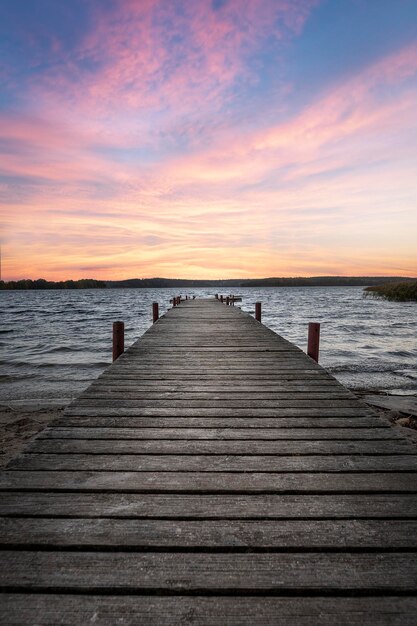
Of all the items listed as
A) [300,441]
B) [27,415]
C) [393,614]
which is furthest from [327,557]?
[27,415]

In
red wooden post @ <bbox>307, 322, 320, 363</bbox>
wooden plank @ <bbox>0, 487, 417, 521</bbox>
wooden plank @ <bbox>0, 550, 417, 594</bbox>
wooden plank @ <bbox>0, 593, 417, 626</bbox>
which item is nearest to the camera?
wooden plank @ <bbox>0, 593, 417, 626</bbox>

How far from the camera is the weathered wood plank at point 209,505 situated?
186cm

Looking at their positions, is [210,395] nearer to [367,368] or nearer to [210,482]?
[210,482]

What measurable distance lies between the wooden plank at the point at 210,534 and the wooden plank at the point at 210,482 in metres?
0.29

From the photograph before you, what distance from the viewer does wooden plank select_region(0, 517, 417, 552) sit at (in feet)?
5.34

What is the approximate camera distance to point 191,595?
1379mm

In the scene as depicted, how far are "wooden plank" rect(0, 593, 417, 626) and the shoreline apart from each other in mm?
4421

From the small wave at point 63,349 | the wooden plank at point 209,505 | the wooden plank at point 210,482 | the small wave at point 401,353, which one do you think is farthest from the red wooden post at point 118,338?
the small wave at point 401,353

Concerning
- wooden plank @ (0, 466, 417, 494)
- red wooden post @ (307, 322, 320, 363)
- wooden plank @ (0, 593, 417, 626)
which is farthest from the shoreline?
wooden plank @ (0, 593, 417, 626)

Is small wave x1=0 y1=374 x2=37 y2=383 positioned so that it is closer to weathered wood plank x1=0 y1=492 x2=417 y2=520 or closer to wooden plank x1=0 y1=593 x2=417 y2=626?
weathered wood plank x1=0 y1=492 x2=417 y2=520

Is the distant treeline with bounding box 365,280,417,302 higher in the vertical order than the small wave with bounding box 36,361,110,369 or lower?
higher

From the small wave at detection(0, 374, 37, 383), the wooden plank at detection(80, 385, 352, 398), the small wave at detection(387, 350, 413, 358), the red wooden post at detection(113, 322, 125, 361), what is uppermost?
the red wooden post at detection(113, 322, 125, 361)

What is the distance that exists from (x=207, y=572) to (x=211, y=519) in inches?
13.8

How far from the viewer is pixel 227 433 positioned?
301 centimetres
